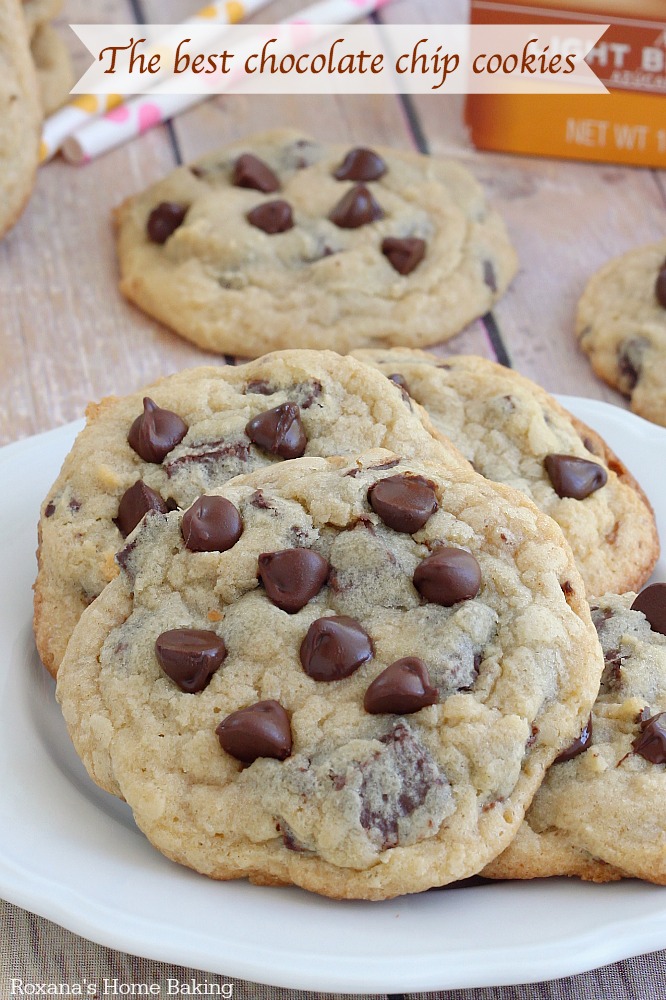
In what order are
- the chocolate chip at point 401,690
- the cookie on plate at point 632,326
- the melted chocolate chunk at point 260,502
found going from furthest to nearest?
the cookie on plate at point 632,326 < the melted chocolate chunk at point 260,502 < the chocolate chip at point 401,690

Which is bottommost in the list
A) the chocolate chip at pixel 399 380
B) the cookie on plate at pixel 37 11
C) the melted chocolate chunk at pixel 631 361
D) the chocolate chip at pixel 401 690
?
the melted chocolate chunk at pixel 631 361

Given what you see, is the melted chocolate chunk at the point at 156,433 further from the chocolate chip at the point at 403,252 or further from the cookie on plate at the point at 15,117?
the cookie on plate at the point at 15,117

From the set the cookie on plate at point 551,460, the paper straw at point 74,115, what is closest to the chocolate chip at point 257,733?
the cookie on plate at point 551,460

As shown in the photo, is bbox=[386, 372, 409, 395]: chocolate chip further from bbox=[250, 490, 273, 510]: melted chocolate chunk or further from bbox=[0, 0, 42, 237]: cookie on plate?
bbox=[0, 0, 42, 237]: cookie on plate

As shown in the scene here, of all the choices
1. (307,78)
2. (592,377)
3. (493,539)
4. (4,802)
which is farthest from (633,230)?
(4,802)

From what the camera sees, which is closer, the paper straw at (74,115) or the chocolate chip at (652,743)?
the chocolate chip at (652,743)

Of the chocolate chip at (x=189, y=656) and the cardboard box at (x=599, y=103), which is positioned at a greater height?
the chocolate chip at (x=189, y=656)
